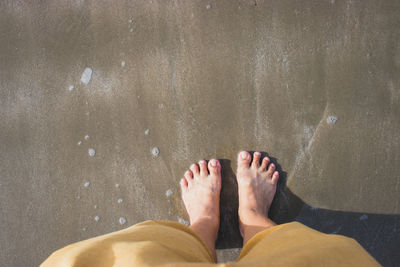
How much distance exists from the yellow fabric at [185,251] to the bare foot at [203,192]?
407 mm

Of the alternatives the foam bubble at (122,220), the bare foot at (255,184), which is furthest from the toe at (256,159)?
the foam bubble at (122,220)

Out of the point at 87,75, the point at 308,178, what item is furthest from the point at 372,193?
the point at 87,75

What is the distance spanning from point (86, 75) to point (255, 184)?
112 centimetres

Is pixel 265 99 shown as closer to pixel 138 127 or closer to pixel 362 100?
pixel 362 100

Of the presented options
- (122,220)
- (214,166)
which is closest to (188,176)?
(214,166)

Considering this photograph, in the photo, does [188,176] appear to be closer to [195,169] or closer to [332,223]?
[195,169]

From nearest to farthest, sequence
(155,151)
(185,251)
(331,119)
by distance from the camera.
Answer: (185,251) < (331,119) < (155,151)

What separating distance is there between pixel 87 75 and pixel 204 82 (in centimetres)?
67

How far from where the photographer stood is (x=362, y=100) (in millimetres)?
1356

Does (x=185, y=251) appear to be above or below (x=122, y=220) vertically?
above

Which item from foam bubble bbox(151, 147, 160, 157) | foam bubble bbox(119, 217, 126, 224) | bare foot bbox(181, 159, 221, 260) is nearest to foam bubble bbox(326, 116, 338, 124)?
bare foot bbox(181, 159, 221, 260)

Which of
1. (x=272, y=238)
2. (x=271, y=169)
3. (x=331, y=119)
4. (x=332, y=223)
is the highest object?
(x=331, y=119)

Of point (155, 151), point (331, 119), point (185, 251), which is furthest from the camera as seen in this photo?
point (155, 151)

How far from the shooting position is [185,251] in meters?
0.92
